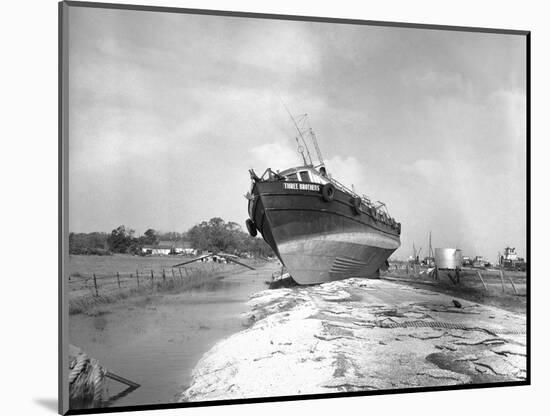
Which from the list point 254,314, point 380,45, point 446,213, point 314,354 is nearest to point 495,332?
point 446,213

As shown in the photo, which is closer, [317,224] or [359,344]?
[359,344]

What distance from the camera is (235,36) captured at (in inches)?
241

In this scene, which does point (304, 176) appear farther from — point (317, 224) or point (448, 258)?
point (448, 258)

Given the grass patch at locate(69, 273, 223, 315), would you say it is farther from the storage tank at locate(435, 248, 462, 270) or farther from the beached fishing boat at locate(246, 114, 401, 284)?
the storage tank at locate(435, 248, 462, 270)

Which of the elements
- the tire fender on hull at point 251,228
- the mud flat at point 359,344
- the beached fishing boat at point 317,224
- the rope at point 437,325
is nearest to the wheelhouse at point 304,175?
the beached fishing boat at point 317,224

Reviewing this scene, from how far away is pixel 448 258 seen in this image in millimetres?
6762

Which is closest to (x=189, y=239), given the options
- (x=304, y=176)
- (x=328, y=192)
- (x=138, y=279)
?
(x=138, y=279)

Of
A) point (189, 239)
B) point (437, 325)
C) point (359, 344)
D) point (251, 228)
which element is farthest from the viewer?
point (437, 325)

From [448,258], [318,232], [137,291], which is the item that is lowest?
[137,291]

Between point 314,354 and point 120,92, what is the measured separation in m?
2.55

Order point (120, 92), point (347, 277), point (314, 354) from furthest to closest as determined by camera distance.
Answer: point (347, 277)
point (314, 354)
point (120, 92)

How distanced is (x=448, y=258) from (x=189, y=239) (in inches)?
92.0

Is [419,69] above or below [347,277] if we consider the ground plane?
above

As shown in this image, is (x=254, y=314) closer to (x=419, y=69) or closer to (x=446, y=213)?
(x=446, y=213)
